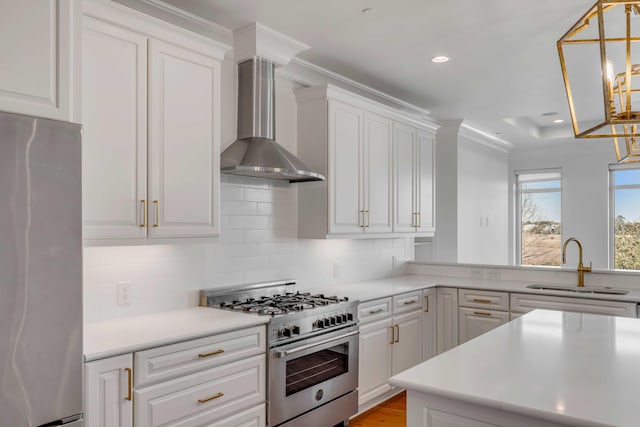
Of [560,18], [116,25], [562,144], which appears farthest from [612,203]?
[116,25]

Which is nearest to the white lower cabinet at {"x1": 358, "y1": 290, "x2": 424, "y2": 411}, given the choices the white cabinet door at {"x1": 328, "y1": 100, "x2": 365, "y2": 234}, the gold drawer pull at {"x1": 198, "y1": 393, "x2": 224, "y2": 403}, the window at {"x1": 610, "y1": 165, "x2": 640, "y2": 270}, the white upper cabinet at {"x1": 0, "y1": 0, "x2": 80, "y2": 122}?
the white cabinet door at {"x1": 328, "y1": 100, "x2": 365, "y2": 234}

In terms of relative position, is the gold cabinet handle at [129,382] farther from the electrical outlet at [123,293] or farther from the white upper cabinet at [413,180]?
the white upper cabinet at [413,180]

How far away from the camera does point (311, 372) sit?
3012mm

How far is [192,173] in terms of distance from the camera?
2646mm

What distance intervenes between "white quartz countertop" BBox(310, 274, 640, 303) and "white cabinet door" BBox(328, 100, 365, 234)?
491mm

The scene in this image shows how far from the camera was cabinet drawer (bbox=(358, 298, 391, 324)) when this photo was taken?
139 inches

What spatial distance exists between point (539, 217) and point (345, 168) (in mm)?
5238

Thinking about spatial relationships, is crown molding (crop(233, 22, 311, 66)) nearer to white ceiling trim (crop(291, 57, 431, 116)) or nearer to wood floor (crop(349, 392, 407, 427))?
white ceiling trim (crop(291, 57, 431, 116))

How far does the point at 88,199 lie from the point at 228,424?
1.31 metres

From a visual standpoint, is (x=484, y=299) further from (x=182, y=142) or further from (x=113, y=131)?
(x=113, y=131)

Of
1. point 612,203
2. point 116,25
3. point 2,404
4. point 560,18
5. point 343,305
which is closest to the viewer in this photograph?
point 2,404

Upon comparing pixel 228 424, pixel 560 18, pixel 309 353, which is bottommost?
pixel 228 424

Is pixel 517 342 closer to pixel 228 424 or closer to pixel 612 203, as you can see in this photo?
pixel 228 424

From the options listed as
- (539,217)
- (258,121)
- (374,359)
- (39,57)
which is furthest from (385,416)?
(539,217)
